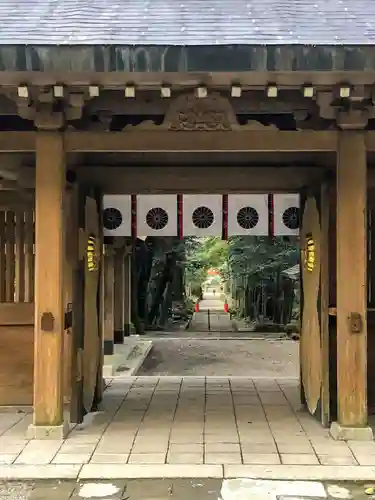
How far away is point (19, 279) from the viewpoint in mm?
7559

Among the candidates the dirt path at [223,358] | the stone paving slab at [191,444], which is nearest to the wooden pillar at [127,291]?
the dirt path at [223,358]

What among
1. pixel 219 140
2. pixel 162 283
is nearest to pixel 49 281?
pixel 219 140

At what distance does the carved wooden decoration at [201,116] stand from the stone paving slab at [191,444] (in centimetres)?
315

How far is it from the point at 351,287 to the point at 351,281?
60mm

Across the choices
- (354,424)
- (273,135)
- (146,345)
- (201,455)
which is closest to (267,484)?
(201,455)

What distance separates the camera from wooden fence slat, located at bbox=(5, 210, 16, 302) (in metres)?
7.56

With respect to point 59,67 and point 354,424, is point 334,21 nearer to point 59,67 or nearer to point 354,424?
point 59,67

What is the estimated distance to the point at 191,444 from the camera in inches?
223

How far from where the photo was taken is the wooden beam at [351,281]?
581 cm

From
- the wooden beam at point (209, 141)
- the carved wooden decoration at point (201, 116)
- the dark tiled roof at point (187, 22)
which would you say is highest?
the dark tiled roof at point (187, 22)

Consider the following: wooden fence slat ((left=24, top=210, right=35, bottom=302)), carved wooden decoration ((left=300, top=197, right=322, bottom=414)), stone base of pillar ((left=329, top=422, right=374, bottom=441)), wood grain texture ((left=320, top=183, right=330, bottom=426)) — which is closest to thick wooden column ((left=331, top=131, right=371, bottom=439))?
stone base of pillar ((left=329, top=422, right=374, bottom=441))

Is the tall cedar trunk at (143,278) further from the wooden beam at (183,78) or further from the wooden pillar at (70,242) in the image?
the wooden beam at (183,78)

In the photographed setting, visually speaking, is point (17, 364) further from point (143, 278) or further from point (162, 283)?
point (162, 283)

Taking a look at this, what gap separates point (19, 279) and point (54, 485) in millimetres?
3403
